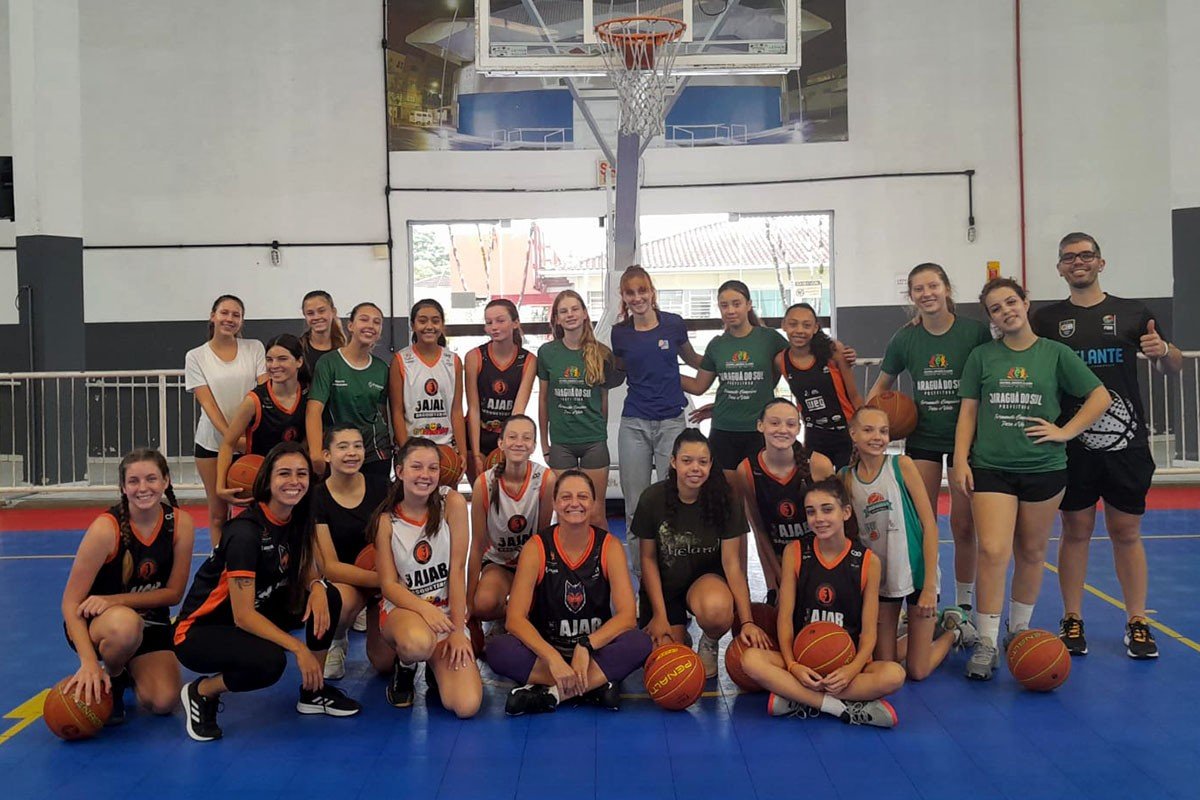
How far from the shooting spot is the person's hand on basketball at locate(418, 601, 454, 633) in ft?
13.6

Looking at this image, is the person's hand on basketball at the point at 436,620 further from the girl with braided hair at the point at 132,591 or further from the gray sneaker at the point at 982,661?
the gray sneaker at the point at 982,661

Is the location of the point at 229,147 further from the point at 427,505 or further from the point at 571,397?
the point at 427,505

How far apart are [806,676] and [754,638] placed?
30 centimetres

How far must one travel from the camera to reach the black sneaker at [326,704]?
413 centimetres

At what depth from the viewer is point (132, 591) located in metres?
4.14

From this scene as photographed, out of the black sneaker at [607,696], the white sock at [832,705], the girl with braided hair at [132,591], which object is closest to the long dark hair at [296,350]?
the girl with braided hair at [132,591]

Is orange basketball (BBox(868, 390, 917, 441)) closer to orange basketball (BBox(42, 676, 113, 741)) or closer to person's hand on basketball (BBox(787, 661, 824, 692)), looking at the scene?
person's hand on basketball (BBox(787, 661, 824, 692))

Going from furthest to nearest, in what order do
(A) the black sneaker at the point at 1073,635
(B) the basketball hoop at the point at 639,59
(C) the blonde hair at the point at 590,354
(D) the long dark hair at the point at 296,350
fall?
1. (B) the basketball hoop at the point at 639,59
2. (C) the blonde hair at the point at 590,354
3. (D) the long dark hair at the point at 296,350
4. (A) the black sneaker at the point at 1073,635

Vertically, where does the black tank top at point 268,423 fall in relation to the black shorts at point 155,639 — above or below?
above

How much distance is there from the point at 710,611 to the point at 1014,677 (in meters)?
1.32

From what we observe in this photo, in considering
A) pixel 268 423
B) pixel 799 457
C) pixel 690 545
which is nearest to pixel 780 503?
pixel 799 457

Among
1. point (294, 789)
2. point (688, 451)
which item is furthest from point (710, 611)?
point (294, 789)

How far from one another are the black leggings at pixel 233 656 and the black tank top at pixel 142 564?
34 centimetres

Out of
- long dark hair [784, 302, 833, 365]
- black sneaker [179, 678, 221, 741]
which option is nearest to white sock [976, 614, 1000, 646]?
long dark hair [784, 302, 833, 365]
